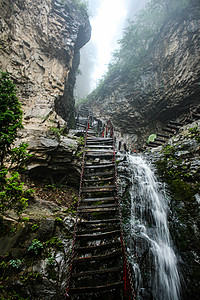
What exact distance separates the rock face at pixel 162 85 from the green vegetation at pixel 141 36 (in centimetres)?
59

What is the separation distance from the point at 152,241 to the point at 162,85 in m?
12.9

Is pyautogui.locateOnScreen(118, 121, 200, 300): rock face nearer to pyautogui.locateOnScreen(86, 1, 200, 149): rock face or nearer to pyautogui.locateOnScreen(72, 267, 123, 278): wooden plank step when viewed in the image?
pyautogui.locateOnScreen(72, 267, 123, 278): wooden plank step

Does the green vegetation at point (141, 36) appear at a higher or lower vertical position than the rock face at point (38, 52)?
higher

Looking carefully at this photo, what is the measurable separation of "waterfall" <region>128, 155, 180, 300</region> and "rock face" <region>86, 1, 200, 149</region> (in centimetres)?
913

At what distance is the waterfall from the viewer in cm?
357

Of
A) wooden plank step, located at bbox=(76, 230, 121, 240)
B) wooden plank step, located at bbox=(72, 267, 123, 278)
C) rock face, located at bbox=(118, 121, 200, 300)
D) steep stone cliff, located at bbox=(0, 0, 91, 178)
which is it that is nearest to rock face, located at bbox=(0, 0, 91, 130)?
steep stone cliff, located at bbox=(0, 0, 91, 178)

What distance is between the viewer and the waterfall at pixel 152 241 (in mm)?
3572

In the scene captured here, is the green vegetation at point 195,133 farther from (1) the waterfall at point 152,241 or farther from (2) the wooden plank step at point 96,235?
(2) the wooden plank step at point 96,235

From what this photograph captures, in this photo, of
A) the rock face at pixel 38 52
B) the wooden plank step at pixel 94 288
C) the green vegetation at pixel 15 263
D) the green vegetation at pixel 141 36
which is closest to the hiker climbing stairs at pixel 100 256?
the wooden plank step at pixel 94 288

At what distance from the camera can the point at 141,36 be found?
53.8ft

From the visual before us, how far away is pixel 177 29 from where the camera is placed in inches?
509

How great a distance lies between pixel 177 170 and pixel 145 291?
3.98 metres

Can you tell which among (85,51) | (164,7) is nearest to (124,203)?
(164,7)

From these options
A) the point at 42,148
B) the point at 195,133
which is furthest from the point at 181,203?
the point at 42,148
